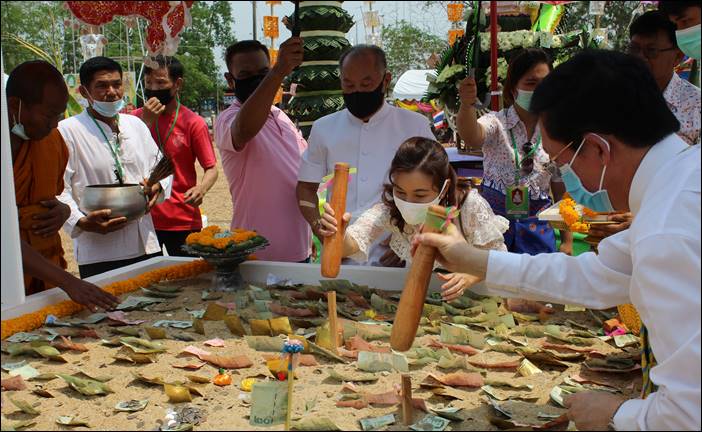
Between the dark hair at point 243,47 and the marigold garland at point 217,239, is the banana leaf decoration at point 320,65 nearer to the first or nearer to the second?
the dark hair at point 243,47

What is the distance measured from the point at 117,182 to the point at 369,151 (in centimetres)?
149

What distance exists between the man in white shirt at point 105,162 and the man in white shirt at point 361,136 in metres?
0.94

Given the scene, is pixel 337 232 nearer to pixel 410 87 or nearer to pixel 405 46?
pixel 410 87

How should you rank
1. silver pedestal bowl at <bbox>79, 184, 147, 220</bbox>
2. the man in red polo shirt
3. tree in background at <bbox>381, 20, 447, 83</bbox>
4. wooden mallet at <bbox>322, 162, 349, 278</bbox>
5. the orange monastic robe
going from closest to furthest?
1. wooden mallet at <bbox>322, 162, 349, 278</bbox>
2. the orange monastic robe
3. silver pedestal bowl at <bbox>79, 184, 147, 220</bbox>
4. the man in red polo shirt
5. tree in background at <bbox>381, 20, 447, 83</bbox>

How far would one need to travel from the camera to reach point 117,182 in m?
4.00

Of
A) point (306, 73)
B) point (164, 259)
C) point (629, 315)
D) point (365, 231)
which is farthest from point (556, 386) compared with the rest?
point (306, 73)

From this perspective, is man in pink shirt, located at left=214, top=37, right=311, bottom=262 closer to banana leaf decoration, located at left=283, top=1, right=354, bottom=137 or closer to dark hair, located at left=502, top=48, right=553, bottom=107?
dark hair, located at left=502, top=48, right=553, bottom=107

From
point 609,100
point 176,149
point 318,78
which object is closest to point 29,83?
point 176,149

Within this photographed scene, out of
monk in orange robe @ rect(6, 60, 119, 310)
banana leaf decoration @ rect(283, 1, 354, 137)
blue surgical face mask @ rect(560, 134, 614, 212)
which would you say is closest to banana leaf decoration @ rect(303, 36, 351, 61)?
banana leaf decoration @ rect(283, 1, 354, 137)

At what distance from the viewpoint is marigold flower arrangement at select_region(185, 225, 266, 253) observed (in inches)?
141

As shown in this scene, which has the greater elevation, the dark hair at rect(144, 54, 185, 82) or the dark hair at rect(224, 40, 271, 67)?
the dark hair at rect(224, 40, 271, 67)

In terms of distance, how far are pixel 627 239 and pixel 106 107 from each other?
3.10m

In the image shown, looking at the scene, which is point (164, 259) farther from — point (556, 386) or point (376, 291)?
point (556, 386)

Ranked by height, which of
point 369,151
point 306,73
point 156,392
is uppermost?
point 306,73
